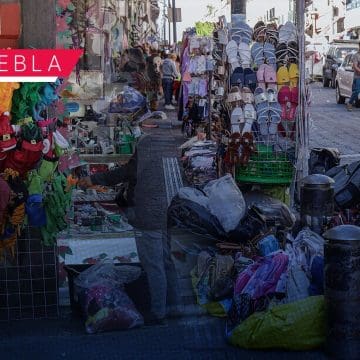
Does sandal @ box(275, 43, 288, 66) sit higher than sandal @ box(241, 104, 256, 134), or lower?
higher

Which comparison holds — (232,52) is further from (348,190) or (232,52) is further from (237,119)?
(348,190)

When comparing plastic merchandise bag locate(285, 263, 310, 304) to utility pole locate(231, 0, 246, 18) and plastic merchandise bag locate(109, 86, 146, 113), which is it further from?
plastic merchandise bag locate(109, 86, 146, 113)

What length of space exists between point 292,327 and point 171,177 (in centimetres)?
624

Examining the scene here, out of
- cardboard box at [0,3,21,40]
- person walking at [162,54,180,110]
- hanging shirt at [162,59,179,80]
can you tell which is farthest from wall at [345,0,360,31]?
cardboard box at [0,3,21,40]

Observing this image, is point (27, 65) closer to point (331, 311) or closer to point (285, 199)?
point (331, 311)

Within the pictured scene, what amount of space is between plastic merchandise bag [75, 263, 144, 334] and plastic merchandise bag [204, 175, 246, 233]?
3.48 ft

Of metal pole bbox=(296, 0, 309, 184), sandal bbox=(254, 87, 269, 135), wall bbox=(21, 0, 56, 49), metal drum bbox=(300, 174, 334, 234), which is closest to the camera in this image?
wall bbox=(21, 0, 56, 49)

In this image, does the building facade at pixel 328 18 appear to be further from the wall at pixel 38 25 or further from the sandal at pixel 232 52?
the wall at pixel 38 25

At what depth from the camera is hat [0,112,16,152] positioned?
549 cm

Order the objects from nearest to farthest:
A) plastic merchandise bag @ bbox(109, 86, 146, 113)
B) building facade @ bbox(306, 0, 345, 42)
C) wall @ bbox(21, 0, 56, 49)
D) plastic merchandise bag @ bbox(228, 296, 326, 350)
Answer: plastic merchandise bag @ bbox(228, 296, 326, 350)
wall @ bbox(21, 0, 56, 49)
plastic merchandise bag @ bbox(109, 86, 146, 113)
building facade @ bbox(306, 0, 345, 42)

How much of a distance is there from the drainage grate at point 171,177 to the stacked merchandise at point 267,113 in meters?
1.50

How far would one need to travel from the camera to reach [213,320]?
5.68 m

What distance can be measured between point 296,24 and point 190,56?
4871mm

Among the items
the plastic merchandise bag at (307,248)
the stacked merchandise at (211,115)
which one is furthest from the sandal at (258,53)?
the plastic merchandise bag at (307,248)
